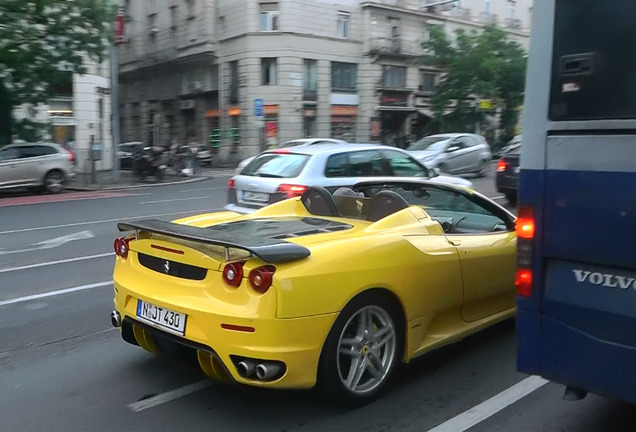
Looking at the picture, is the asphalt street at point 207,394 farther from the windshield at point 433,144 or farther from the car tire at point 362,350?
the windshield at point 433,144

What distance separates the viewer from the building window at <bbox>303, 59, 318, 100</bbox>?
3919 centimetres

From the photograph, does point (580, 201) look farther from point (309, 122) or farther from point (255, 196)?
point (309, 122)

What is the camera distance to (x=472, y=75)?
4144 centimetres

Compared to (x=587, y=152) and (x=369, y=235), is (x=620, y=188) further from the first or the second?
(x=369, y=235)

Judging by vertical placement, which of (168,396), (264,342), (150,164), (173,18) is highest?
(173,18)

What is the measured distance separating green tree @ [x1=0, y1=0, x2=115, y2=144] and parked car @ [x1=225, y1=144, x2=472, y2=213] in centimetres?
1386

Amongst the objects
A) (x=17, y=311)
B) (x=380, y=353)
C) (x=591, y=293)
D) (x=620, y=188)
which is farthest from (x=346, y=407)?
(x=17, y=311)

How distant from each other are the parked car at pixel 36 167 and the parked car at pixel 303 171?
38.3 feet

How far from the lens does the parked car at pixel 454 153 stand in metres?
Result: 20.8

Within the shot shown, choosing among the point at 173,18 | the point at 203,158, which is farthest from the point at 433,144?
the point at 173,18

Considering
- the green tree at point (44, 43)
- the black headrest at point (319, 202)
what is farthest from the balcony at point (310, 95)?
the black headrest at point (319, 202)

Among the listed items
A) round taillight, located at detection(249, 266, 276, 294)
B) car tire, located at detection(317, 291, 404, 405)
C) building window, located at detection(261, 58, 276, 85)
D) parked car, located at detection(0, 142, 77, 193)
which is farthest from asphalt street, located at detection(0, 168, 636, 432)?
building window, located at detection(261, 58, 276, 85)

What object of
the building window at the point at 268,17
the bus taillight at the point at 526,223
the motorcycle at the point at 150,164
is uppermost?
the building window at the point at 268,17

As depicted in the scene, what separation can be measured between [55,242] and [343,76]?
31956mm
